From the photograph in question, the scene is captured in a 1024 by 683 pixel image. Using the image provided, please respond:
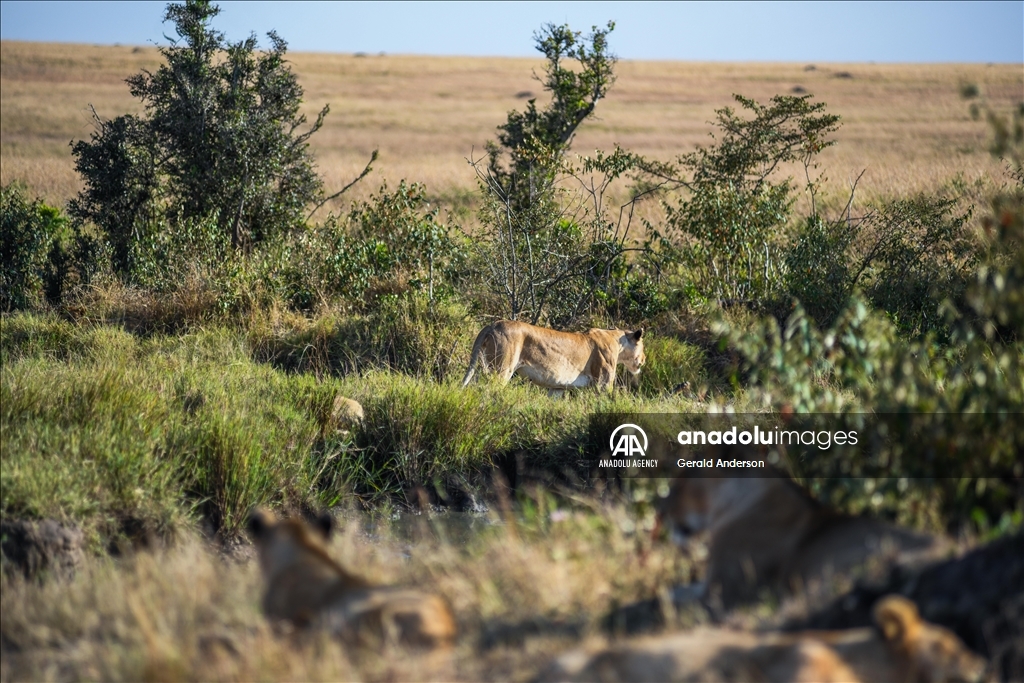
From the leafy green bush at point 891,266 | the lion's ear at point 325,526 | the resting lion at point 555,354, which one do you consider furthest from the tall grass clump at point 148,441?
the leafy green bush at point 891,266

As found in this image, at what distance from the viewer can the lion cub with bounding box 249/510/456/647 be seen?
13.0 ft

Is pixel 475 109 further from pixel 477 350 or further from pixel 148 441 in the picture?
pixel 148 441

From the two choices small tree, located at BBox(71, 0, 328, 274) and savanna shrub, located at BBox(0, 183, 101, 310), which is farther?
small tree, located at BBox(71, 0, 328, 274)

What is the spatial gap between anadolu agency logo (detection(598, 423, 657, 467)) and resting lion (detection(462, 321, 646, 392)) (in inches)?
48.2

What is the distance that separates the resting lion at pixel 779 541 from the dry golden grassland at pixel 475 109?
40.0ft

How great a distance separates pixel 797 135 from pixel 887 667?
15613mm

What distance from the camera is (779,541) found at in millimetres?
4422

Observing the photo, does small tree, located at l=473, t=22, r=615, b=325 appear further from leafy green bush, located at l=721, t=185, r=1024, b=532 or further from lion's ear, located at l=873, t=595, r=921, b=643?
lion's ear, located at l=873, t=595, r=921, b=643

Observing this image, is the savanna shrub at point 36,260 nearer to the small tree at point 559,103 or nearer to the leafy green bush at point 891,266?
the small tree at point 559,103

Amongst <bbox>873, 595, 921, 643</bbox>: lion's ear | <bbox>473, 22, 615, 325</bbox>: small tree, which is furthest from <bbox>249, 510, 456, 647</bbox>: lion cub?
<bbox>473, 22, 615, 325</bbox>: small tree

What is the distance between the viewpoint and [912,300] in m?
13.3

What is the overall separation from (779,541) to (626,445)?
521cm

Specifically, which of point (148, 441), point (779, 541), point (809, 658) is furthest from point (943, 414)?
point (148, 441)

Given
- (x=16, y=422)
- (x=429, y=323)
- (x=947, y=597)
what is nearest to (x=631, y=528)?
(x=947, y=597)
